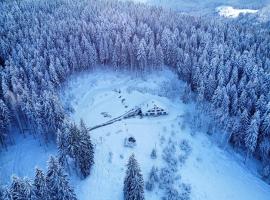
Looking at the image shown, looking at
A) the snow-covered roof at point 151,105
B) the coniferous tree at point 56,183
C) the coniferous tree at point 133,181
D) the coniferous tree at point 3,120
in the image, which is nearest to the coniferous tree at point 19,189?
the coniferous tree at point 56,183

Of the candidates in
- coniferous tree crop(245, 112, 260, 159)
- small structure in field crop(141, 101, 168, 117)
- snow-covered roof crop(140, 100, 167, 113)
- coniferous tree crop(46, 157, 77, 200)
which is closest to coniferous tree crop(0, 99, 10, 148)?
coniferous tree crop(46, 157, 77, 200)

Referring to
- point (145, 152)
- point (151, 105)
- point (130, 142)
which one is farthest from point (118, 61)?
point (145, 152)

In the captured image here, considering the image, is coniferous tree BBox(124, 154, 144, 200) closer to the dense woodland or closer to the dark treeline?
the dark treeline

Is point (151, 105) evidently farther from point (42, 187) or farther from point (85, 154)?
point (42, 187)

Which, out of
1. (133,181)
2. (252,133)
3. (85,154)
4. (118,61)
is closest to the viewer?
(133,181)

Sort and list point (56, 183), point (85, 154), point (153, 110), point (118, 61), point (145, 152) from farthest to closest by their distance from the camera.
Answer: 1. point (118, 61)
2. point (153, 110)
3. point (145, 152)
4. point (85, 154)
5. point (56, 183)

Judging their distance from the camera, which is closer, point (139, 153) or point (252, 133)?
point (252, 133)

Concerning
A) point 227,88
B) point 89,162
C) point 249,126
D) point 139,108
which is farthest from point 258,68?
point 89,162

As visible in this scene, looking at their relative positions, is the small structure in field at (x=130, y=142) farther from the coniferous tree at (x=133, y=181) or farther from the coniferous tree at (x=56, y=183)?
the coniferous tree at (x=56, y=183)
